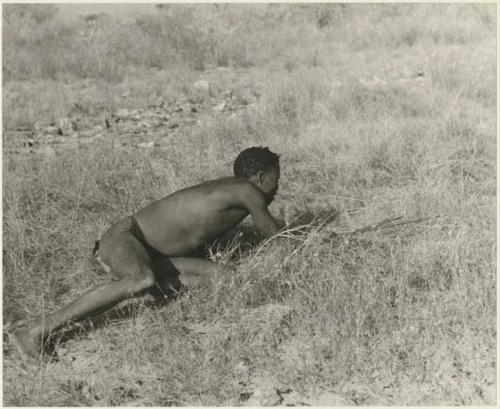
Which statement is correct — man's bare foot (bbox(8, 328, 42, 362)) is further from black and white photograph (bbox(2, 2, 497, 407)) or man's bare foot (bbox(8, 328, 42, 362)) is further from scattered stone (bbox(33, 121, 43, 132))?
scattered stone (bbox(33, 121, 43, 132))

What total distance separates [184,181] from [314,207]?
0.92 metres

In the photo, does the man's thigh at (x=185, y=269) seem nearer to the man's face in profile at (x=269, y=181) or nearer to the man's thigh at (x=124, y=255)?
the man's thigh at (x=124, y=255)

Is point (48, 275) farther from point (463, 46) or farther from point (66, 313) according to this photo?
point (463, 46)

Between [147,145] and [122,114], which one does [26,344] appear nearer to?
[147,145]

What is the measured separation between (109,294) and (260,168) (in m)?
0.97

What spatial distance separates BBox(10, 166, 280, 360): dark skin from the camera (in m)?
2.83

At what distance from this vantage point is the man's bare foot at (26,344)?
249 cm

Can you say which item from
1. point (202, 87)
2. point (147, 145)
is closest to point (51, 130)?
point (147, 145)

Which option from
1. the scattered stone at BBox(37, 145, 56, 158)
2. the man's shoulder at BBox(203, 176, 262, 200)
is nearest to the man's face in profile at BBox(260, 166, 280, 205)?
the man's shoulder at BBox(203, 176, 262, 200)

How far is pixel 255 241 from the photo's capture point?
353 centimetres

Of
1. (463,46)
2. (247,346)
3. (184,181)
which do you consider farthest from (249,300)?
(463,46)

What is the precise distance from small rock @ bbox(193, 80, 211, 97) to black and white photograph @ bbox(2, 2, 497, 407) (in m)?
0.06

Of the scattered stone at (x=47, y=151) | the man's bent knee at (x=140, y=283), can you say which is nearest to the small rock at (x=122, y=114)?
the scattered stone at (x=47, y=151)

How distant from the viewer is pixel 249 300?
111 inches
